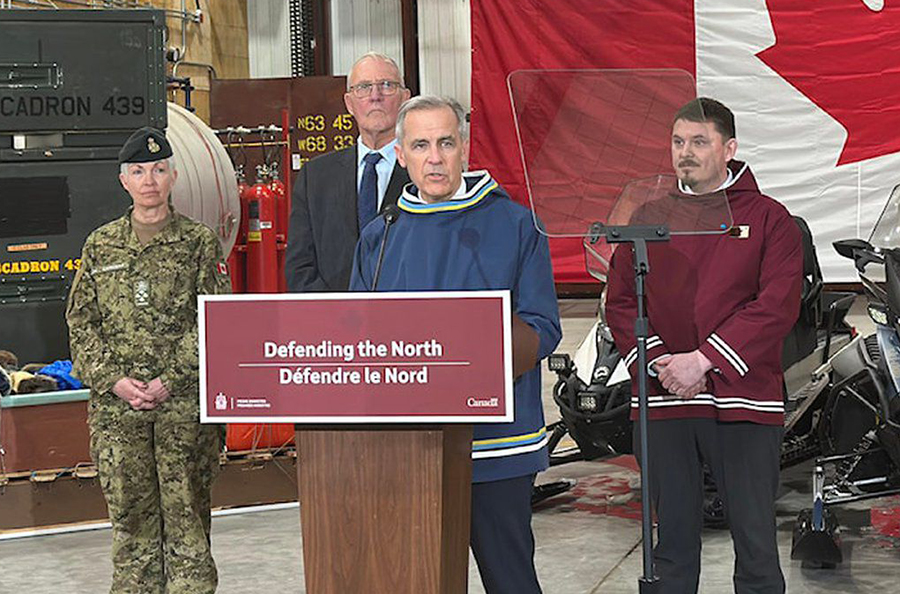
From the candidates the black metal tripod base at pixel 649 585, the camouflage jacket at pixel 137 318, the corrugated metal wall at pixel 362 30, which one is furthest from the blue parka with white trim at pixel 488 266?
the corrugated metal wall at pixel 362 30

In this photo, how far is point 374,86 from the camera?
410 cm

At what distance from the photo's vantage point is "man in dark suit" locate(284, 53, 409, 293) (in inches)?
162

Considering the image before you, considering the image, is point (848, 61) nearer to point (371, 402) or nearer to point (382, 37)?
point (382, 37)

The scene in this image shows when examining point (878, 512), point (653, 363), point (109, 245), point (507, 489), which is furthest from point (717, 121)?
point (878, 512)

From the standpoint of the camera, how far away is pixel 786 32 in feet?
41.6

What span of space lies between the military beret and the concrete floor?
5.24 feet

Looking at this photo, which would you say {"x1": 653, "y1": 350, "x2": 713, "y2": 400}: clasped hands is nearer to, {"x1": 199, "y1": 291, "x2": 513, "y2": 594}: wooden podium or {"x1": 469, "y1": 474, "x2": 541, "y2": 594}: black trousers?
{"x1": 469, "y1": 474, "x2": 541, "y2": 594}: black trousers

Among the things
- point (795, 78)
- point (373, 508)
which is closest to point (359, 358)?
point (373, 508)

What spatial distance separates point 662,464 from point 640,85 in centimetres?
99

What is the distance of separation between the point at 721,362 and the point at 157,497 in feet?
5.67

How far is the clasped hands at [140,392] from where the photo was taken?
13.3 ft

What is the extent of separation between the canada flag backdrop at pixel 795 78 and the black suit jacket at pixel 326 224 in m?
8.67

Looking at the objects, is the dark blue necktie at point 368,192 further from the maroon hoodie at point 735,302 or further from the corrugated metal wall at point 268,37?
the corrugated metal wall at point 268,37

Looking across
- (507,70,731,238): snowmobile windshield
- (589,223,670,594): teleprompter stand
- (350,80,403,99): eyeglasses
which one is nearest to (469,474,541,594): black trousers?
(589,223,670,594): teleprompter stand
